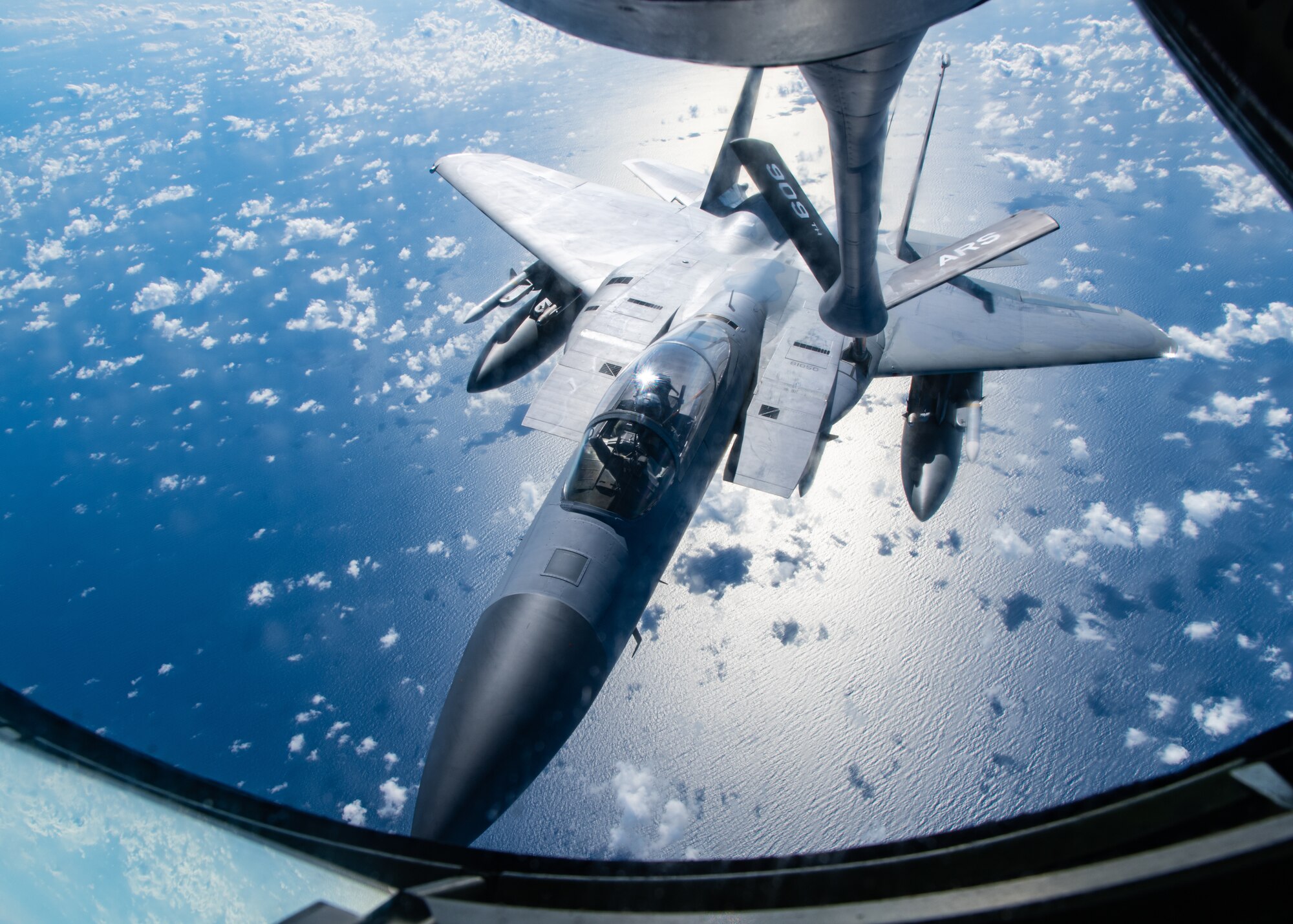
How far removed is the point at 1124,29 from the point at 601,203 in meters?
77.4

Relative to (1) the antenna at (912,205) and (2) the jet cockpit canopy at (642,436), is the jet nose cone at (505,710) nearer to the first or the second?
(2) the jet cockpit canopy at (642,436)

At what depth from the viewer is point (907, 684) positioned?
13.2 meters

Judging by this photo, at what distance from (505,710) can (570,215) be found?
12386mm

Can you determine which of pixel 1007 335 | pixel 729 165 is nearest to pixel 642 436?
pixel 1007 335

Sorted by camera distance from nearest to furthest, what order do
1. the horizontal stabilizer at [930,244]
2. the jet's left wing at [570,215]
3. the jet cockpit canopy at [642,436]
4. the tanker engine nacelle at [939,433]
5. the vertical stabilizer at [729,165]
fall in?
the jet cockpit canopy at [642,436] < the tanker engine nacelle at [939,433] < the jet's left wing at [570,215] < the horizontal stabilizer at [930,244] < the vertical stabilizer at [729,165]

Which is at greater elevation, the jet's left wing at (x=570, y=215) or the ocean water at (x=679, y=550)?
the jet's left wing at (x=570, y=215)

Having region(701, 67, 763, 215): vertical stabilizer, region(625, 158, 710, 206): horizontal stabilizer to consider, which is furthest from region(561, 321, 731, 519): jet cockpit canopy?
region(625, 158, 710, 206): horizontal stabilizer

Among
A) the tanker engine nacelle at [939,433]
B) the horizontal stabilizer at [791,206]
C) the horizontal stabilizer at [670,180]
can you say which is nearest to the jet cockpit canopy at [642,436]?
the horizontal stabilizer at [791,206]

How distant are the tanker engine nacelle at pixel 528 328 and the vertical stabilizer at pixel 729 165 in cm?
432

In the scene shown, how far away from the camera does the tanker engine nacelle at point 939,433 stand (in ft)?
37.9

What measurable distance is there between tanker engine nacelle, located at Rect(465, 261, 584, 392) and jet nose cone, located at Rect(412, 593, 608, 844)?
330 inches

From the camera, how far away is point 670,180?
16.8 meters

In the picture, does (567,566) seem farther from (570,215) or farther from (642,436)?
(570,215)

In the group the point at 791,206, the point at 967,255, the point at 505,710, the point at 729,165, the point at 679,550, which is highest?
the point at 791,206
